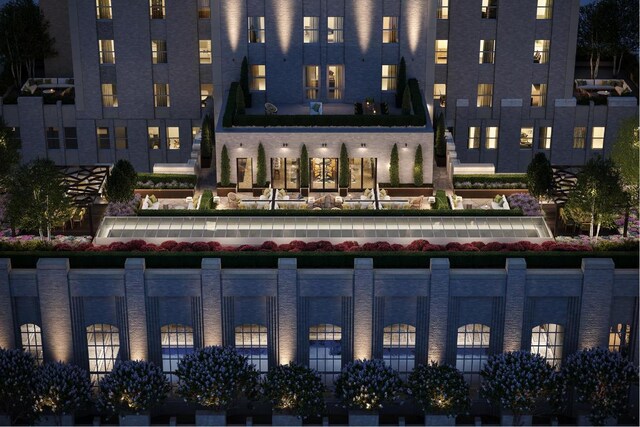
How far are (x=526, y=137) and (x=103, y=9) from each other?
3358 cm

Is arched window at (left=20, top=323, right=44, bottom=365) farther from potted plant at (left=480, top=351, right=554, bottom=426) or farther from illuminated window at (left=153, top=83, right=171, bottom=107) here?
illuminated window at (left=153, top=83, right=171, bottom=107)

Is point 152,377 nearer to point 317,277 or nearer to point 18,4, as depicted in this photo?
point 317,277

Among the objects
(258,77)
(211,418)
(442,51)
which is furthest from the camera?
(442,51)

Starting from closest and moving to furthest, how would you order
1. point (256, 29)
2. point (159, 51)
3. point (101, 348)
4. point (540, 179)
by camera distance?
point (101, 348)
point (540, 179)
point (256, 29)
point (159, 51)

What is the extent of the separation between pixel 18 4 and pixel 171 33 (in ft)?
52.3

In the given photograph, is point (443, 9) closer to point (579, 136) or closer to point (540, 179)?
point (579, 136)

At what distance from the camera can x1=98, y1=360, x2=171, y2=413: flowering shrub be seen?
6281 centimetres

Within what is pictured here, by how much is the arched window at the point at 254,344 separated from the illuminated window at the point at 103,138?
38.5m

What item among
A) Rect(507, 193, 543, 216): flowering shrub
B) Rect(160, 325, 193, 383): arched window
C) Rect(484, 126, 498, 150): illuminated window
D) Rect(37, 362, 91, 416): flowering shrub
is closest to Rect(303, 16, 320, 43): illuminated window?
Rect(484, 126, 498, 150): illuminated window

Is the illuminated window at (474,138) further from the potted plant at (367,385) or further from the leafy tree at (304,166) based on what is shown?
the potted plant at (367,385)

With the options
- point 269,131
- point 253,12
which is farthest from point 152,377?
point 253,12

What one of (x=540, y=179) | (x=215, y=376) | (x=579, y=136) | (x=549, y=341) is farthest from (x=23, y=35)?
(x=549, y=341)

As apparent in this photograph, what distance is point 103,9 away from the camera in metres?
96.6

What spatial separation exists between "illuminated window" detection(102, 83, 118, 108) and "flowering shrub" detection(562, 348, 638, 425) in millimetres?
47801
